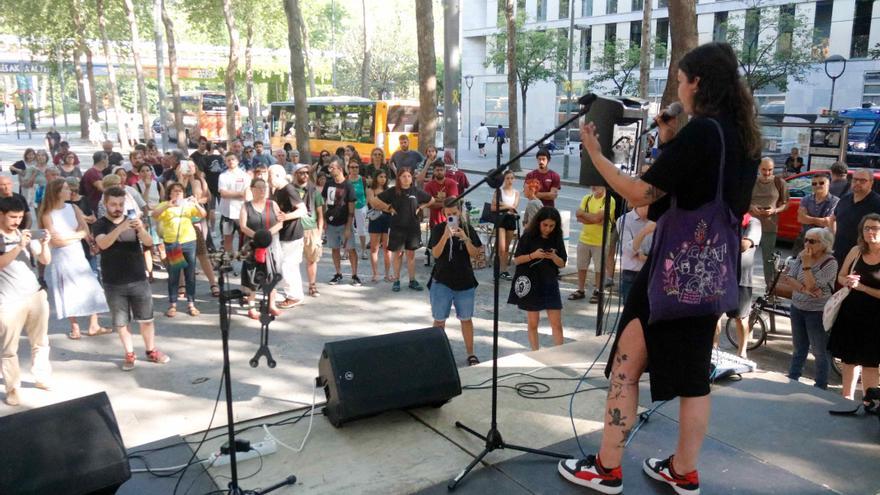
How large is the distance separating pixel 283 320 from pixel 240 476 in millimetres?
4869

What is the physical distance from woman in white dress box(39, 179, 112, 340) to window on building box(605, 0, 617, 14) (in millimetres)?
40085

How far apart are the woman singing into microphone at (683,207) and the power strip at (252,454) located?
1563mm

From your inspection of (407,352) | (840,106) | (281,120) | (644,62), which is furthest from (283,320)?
(840,106)

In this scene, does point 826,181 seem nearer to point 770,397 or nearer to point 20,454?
point 770,397

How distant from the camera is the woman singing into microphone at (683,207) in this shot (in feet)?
8.25

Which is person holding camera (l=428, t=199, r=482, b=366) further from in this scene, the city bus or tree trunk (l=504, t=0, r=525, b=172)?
the city bus

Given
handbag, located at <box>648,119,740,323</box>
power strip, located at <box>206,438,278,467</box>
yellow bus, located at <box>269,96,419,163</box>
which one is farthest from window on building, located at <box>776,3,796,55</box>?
power strip, located at <box>206,438,278,467</box>

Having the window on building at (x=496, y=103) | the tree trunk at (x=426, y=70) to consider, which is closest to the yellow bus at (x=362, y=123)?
the tree trunk at (x=426, y=70)

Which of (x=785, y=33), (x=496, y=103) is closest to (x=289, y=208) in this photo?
(x=785, y=33)

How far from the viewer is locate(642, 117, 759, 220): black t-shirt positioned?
248 centimetres

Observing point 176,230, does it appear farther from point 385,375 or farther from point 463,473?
point 463,473

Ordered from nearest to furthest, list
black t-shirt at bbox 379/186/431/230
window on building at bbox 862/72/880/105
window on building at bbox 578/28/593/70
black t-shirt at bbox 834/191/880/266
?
black t-shirt at bbox 834/191/880/266 < black t-shirt at bbox 379/186/431/230 < window on building at bbox 862/72/880/105 < window on building at bbox 578/28/593/70

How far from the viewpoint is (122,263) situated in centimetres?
627

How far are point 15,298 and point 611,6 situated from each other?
41.7 meters
